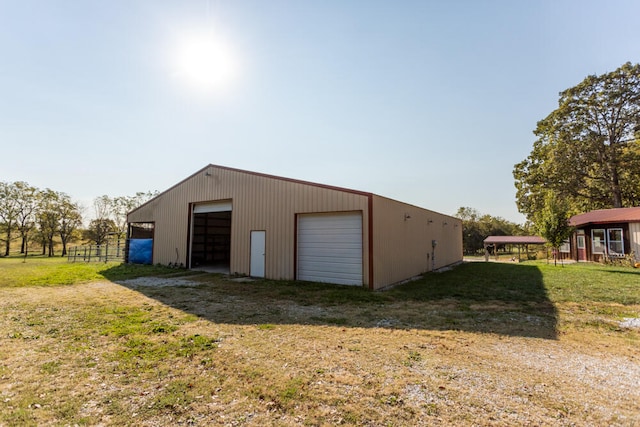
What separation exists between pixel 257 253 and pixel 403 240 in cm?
584

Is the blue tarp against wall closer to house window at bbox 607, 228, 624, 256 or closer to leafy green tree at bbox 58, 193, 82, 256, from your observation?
leafy green tree at bbox 58, 193, 82, 256

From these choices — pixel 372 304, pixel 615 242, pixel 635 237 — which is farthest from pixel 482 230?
pixel 372 304

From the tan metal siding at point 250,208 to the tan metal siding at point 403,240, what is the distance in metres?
0.62

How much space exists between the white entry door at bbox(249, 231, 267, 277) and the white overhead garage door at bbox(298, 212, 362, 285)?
178cm

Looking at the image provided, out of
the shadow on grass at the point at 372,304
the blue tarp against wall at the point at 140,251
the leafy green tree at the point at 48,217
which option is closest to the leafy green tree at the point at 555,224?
the shadow on grass at the point at 372,304

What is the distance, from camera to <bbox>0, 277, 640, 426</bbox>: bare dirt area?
8.80ft

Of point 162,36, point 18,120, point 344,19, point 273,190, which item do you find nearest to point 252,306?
point 273,190

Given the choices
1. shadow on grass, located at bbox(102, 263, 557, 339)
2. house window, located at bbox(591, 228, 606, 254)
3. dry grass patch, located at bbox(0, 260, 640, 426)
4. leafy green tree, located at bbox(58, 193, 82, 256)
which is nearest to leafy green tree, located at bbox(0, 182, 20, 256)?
leafy green tree, located at bbox(58, 193, 82, 256)

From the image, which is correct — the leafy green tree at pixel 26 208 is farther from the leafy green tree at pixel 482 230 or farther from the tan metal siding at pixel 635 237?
the tan metal siding at pixel 635 237

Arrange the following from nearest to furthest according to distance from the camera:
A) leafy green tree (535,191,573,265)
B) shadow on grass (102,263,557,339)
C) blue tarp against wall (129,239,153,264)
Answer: shadow on grass (102,263,557,339), leafy green tree (535,191,573,265), blue tarp against wall (129,239,153,264)

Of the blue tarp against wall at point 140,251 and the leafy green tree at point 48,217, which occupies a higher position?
the leafy green tree at point 48,217

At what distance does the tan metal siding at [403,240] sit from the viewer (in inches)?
373

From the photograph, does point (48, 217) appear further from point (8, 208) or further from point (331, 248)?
point (331, 248)

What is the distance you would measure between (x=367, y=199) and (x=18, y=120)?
42.3ft
